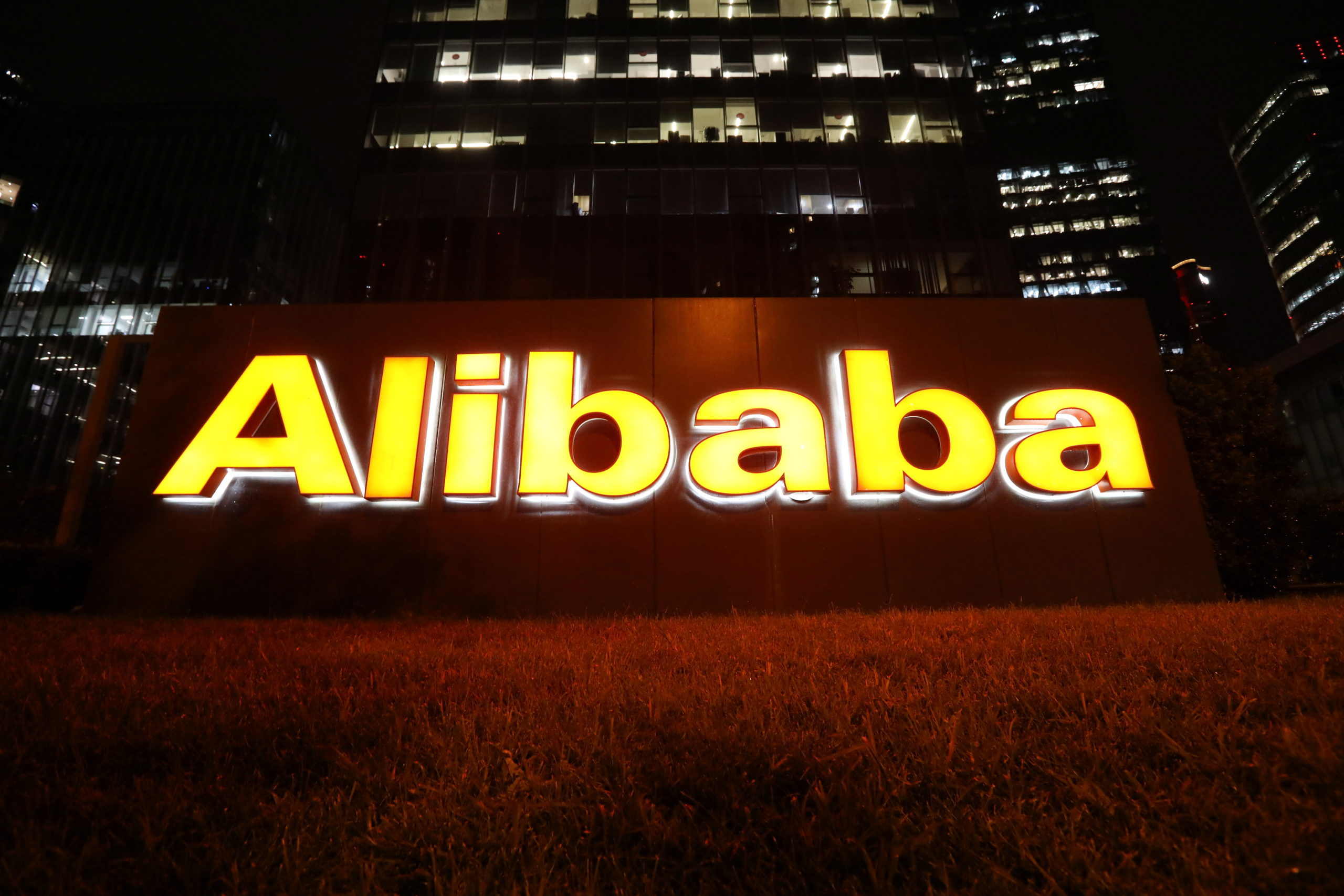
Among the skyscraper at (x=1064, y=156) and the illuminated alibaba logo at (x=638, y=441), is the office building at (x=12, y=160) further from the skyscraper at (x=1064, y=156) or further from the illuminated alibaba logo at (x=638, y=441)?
the skyscraper at (x=1064, y=156)

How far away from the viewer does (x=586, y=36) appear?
→ 21500mm

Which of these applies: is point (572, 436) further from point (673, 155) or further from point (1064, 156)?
point (1064, 156)

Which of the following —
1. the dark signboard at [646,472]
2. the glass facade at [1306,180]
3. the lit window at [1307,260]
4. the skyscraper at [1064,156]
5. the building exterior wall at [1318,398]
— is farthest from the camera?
the lit window at [1307,260]

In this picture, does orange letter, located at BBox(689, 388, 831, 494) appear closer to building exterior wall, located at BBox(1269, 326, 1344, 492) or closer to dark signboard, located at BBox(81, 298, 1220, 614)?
dark signboard, located at BBox(81, 298, 1220, 614)

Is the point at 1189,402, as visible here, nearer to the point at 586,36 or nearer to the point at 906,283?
the point at 906,283

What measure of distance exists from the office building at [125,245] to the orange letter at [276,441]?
44223 mm

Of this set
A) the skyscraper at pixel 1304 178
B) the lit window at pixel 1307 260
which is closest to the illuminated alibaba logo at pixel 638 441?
the skyscraper at pixel 1304 178

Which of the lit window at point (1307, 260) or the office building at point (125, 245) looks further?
the lit window at point (1307, 260)

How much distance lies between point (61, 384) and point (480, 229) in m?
47.0

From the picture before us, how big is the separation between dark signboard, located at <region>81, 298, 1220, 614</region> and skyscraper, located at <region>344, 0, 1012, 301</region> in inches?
422

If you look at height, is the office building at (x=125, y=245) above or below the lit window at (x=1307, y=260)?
below

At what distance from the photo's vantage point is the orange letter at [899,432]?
8.02m

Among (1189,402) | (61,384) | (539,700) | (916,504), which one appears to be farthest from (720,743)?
(61,384)

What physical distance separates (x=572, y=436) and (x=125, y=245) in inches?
2365
